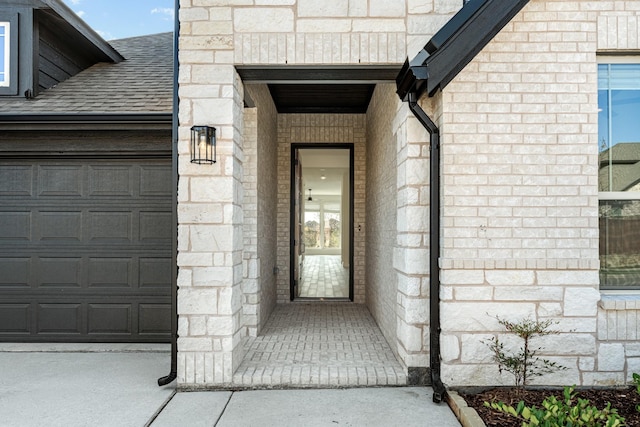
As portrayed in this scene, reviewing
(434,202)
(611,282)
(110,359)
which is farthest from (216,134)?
(611,282)

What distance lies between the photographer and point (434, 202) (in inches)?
124

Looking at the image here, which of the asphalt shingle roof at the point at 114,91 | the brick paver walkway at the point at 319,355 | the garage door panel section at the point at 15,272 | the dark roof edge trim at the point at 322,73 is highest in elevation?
the asphalt shingle roof at the point at 114,91

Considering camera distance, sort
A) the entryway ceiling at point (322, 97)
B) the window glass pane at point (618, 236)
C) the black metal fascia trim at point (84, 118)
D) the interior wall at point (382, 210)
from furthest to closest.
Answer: the entryway ceiling at point (322, 97)
the black metal fascia trim at point (84, 118)
the interior wall at point (382, 210)
the window glass pane at point (618, 236)

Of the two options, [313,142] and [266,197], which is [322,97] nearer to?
[313,142]

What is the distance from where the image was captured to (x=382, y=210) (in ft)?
16.0

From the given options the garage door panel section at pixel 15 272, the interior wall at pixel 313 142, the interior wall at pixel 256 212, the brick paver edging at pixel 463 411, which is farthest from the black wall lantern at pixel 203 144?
the interior wall at pixel 313 142

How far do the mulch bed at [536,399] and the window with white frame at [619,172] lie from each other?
2.62 ft

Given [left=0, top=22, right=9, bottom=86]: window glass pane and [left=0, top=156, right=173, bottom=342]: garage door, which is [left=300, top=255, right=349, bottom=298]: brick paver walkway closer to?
[left=0, top=156, right=173, bottom=342]: garage door

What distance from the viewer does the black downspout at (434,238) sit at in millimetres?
3152

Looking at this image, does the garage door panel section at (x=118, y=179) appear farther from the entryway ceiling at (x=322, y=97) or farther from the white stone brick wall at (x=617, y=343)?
the white stone brick wall at (x=617, y=343)

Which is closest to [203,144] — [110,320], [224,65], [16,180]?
[224,65]

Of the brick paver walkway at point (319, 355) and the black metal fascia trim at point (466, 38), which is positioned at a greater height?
the black metal fascia trim at point (466, 38)

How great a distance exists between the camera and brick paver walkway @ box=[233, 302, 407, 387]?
10.8ft

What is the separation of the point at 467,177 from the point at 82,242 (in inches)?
159
